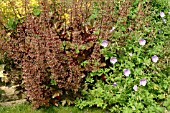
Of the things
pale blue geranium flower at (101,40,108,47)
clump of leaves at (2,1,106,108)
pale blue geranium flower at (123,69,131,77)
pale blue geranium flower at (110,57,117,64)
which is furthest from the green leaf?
pale blue geranium flower at (123,69,131,77)

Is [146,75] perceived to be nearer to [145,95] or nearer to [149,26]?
[145,95]

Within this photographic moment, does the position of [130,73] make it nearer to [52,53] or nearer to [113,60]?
[113,60]

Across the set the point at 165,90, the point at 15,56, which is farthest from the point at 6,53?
the point at 165,90

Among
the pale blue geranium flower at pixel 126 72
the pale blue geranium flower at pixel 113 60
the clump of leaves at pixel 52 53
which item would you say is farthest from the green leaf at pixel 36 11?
the pale blue geranium flower at pixel 126 72

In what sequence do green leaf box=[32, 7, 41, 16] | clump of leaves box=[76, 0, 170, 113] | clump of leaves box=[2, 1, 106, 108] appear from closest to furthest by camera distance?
clump of leaves box=[2, 1, 106, 108]
clump of leaves box=[76, 0, 170, 113]
green leaf box=[32, 7, 41, 16]

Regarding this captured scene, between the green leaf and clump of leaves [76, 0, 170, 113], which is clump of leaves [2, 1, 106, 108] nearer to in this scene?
the green leaf

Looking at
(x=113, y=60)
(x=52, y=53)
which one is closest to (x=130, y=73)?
(x=113, y=60)

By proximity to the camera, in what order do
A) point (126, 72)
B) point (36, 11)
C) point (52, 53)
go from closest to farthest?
point (52, 53)
point (126, 72)
point (36, 11)

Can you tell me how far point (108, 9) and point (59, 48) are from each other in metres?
0.89

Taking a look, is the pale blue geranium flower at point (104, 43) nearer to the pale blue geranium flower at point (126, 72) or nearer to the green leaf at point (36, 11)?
the pale blue geranium flower at point (126, 72)

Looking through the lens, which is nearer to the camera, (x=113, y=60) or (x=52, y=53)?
Result: (x=52, y=53)

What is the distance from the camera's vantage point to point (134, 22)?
4.63 metres

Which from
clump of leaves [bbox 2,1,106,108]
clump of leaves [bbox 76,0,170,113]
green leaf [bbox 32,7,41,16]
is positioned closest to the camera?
clump of leaves [bbox 2,1,106,108]

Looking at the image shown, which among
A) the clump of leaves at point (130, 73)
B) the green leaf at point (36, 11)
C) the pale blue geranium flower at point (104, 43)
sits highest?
the green leaf at point (36, 11)
